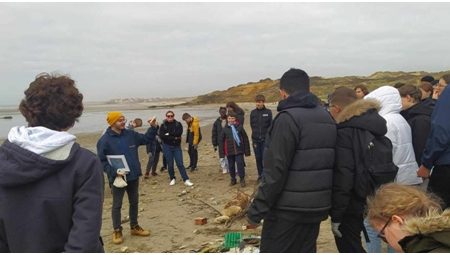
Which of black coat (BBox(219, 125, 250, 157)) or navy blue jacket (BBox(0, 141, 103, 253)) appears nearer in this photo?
navy blue jacket (BBox(0, 141, 103, 253))

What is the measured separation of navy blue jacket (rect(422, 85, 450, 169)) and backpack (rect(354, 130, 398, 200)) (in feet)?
2.13

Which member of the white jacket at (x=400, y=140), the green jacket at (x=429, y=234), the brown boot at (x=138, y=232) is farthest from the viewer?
the brown boot at (x=138, y=232)

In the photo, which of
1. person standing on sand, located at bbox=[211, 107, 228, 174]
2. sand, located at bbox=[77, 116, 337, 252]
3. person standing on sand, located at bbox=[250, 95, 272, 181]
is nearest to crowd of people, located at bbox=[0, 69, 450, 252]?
sand, located at bbox=[77, 116, 337, 252]

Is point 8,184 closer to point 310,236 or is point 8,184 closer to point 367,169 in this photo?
point 310,236

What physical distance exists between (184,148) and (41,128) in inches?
624

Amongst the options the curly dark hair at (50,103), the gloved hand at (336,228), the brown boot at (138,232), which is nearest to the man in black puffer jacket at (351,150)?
the gloved hand at (336,228)

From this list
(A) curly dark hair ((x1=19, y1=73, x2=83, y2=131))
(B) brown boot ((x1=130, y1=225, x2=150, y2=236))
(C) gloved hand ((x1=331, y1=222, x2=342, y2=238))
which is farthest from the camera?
(B) brown boot ((x1=130, y1=225, x2=150, y2=236))

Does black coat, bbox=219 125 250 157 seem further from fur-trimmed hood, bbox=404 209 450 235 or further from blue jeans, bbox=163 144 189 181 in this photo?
fur-trimmed hood, bbox=404 209 450 235

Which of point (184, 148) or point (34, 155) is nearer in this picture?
point (34, 155)

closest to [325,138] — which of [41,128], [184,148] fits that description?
[41,128]

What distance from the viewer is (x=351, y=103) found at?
141 inches

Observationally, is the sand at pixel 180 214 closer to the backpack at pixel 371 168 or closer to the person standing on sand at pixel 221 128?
the person standing on sand at pixel 221 128

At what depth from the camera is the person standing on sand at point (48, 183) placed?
2.06 m

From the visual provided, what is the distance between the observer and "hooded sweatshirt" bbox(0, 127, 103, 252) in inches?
80.8
